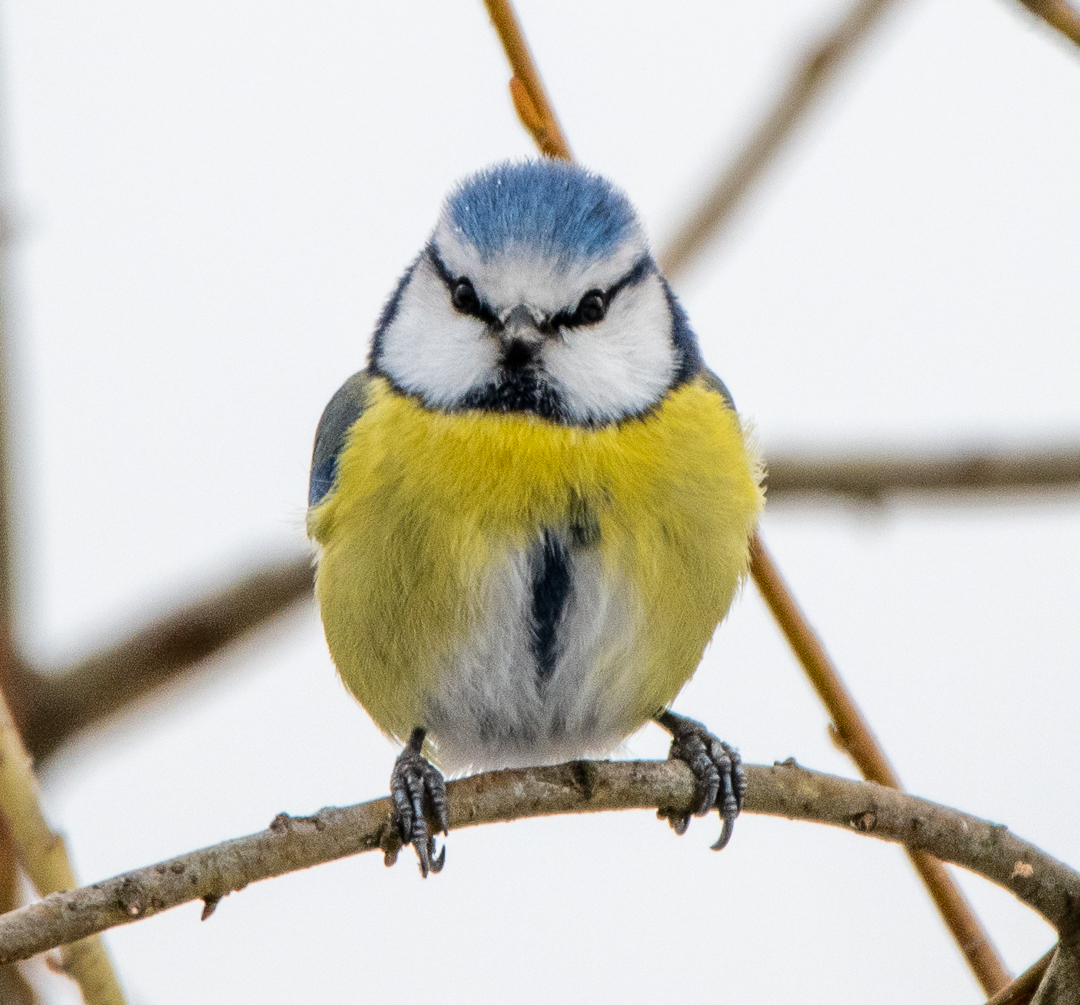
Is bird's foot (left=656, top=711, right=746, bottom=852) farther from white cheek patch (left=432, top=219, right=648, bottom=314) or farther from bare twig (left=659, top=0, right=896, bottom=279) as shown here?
bare twig (left=659, top=0, right=896, bottom=279)

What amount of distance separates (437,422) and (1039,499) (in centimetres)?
89

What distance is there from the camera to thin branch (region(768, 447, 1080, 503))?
2014 mm

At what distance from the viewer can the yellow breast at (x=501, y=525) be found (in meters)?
1.65

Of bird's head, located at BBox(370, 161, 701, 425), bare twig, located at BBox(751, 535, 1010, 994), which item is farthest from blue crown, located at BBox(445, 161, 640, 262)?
bare twig, located at BBox(751, 535, 1010, 994)

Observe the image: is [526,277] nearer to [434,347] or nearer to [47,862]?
[434,347]

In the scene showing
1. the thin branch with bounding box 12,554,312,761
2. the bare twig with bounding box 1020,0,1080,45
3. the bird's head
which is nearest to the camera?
the bare twig with bounding box 1020,0,1080,45

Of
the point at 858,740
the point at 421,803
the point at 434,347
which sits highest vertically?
the point at 434,347

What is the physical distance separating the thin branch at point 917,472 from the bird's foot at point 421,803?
834mm

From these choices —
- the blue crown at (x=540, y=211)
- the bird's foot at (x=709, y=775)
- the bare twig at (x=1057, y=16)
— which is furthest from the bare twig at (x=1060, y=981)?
the blue crown at (x=540, y=211)

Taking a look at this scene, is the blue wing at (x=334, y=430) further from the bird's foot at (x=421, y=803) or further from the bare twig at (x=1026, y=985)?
the bare twig at (x=1026, y=985)

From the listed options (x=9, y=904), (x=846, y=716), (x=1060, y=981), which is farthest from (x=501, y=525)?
(x=1060, y=981)

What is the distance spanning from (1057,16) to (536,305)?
721 millimetres

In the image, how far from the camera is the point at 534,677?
1.76 m

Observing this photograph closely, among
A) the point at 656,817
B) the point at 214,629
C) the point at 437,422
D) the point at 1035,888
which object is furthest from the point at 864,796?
the point at 214,629
